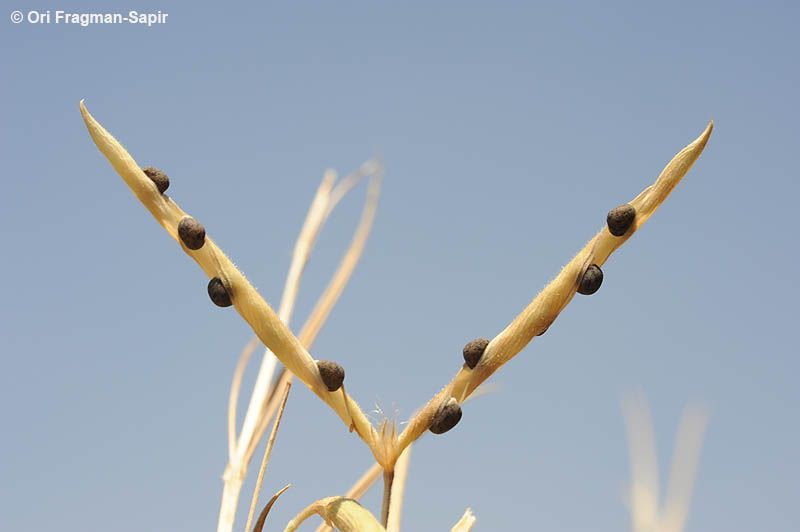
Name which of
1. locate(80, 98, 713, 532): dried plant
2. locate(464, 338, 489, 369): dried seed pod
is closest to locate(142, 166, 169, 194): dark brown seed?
locate(80, 98, 713, 532): dried plant

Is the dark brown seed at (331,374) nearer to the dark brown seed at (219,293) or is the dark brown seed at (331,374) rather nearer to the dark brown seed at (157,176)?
the dark brown seed at (219,293)

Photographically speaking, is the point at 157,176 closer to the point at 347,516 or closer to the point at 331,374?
the point at 331,374

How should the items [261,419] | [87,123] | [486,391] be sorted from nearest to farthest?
[87,123] < [486,391] < [261,419]

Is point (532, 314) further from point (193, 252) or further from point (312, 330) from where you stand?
point (312, 330)

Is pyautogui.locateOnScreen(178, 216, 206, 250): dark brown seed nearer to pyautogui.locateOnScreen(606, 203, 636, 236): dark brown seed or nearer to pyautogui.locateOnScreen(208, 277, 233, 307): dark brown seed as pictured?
pyautogui.locateOnScreen(208, 277, 233, 307): dark brown seed

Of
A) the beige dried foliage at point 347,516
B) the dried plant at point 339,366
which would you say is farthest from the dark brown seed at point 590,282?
Result: the beige dried foliage at point 347,516

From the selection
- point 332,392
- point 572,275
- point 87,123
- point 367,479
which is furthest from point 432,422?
point 367,479
